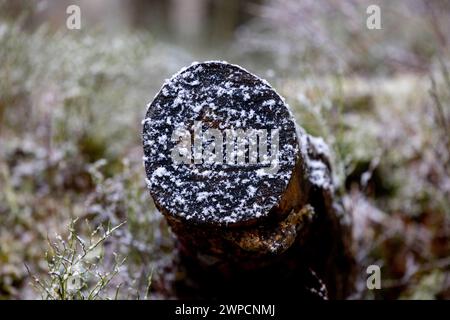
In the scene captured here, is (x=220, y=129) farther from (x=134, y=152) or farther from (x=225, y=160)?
(x=134, y=152)

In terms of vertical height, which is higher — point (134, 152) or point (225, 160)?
point (134, 152)

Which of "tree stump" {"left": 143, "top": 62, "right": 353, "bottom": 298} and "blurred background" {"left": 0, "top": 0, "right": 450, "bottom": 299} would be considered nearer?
"tree stump" {"left": 143, "top": 62, "right": 353, "bottom": 298}

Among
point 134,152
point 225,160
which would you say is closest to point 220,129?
point 225,160

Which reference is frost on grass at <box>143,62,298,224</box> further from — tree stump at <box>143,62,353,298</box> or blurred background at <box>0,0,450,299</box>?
blurred background at <box>0,0,450,299</box>

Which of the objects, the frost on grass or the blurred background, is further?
the blurred background

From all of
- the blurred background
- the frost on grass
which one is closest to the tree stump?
the frost on grass

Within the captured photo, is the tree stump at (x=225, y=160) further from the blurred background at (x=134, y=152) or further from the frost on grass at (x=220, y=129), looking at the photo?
the blurred background at (x=134, y=152)
